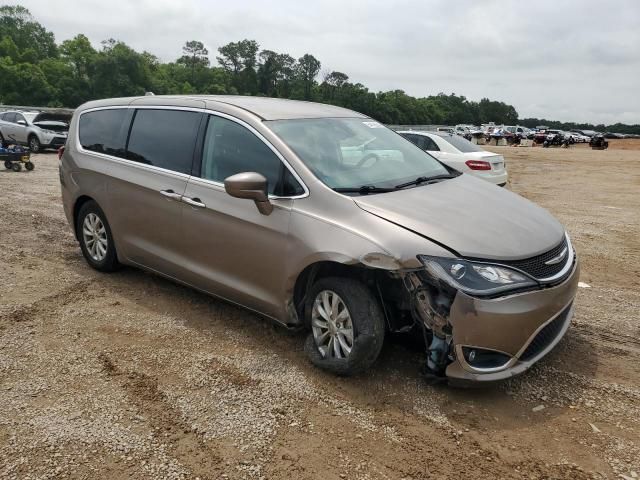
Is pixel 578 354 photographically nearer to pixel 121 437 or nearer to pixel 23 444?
pixel 121 437

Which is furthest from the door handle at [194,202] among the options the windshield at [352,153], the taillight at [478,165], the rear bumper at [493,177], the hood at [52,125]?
the hood at [52,125]

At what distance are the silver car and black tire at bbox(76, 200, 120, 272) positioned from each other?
15574 mm

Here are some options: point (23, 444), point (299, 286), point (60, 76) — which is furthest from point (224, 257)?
point (60, 76)

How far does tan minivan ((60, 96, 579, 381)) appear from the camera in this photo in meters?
3.13

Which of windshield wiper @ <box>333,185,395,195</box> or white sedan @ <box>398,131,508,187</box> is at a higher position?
windshield wiper @ <box>333,185,395,195</box>

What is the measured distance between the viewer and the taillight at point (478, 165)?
11.0 meters

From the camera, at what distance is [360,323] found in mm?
3363

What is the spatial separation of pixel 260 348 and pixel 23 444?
63.7 inches

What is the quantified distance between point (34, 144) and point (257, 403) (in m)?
19.5

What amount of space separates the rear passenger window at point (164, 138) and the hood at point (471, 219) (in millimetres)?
1672

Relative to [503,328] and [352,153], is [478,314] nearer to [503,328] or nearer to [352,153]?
[503,328]

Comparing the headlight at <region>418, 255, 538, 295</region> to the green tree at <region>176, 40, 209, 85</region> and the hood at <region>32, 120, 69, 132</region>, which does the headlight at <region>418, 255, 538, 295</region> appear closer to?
the hood at <region>32, 120, 69, 132</region>

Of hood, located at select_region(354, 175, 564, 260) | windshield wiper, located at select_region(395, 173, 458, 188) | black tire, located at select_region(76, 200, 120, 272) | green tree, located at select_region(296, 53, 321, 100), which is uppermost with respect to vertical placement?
green tree, located at select_region(296, 53, 321, 100)

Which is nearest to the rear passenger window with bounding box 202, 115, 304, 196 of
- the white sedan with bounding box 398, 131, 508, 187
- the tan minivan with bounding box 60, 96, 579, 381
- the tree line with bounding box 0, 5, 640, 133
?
the tan minivan with bounding box 60, 96, 579, 381
